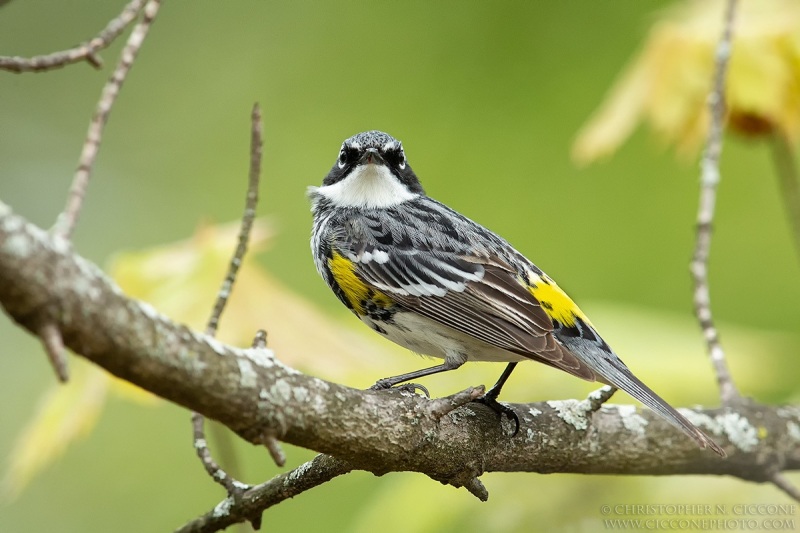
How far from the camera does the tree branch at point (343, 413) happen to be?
5.56ft

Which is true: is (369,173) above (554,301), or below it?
above

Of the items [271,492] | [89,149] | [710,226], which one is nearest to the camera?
[89,149]

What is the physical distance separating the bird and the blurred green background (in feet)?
3.10

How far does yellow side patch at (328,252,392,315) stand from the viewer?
3.68m

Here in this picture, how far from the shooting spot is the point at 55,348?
1.63 m

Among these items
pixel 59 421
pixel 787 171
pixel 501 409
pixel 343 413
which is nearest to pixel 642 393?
pixel 501 409

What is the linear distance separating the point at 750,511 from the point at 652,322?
4.16 feet

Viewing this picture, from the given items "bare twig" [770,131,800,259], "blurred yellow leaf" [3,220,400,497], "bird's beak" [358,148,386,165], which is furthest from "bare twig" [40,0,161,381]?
"bare twig" [770,131,800,259]

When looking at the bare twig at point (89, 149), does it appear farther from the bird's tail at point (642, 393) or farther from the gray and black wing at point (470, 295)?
the bird's tail at point (642, 393)

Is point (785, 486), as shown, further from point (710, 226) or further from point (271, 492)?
point (271, 492)

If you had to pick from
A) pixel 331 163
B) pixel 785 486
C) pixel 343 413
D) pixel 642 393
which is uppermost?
pixel 331 163

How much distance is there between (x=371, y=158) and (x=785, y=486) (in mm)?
2324

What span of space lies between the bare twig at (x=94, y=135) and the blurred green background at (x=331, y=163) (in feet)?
9.48

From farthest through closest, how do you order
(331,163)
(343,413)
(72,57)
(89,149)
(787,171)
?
(331,163) → (787,171) → (343,413) → (72,57) → (89,149)
